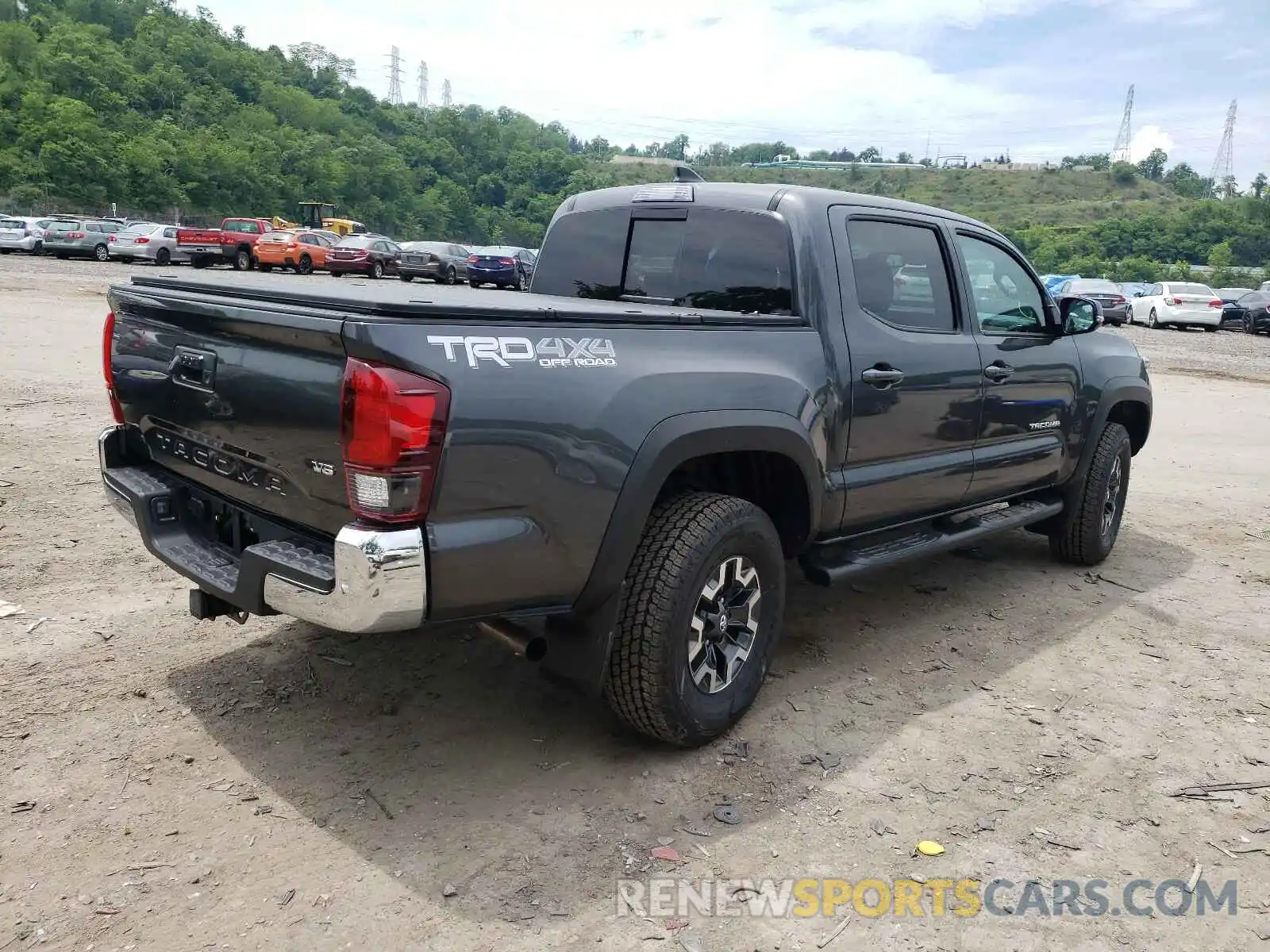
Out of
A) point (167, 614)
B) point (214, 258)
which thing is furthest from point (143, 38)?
point (167, 614)

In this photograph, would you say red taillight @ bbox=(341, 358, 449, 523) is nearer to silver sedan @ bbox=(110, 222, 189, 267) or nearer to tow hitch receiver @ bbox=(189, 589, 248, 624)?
tow hitch receiver @ bbox=(189, 589, 248, 624)

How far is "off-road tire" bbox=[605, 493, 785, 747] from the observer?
3.15 meters

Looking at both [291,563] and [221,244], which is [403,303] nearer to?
[291,563]

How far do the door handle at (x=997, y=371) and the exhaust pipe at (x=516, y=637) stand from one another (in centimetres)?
259

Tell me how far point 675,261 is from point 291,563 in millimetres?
2200

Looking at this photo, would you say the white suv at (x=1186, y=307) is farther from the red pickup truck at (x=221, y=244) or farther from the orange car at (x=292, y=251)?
the red pickup truck at (x=221, y=244)

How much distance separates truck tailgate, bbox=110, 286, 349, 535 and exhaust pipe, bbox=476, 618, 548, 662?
0.60 m

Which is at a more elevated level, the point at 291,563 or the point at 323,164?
the point at 323,164

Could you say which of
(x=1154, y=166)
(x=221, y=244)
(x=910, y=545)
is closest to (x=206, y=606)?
(x=910, y=545)

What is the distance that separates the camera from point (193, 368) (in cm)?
311

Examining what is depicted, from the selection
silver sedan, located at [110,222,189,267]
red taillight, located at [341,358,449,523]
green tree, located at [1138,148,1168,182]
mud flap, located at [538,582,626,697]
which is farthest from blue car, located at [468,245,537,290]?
green tree, located at [1138,148,1168,182]

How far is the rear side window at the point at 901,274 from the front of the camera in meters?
4.09

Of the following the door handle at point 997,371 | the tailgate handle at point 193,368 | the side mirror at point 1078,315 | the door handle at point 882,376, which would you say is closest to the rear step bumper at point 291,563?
the tailgate handle at point 193,368

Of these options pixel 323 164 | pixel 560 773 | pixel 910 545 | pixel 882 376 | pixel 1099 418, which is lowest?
pixel 560 773
